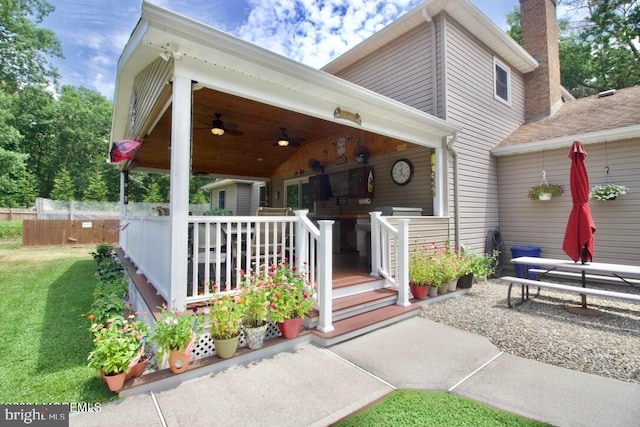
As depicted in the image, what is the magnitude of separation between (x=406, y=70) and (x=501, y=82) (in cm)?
317

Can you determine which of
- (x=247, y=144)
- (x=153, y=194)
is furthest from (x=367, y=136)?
(x=153, y=194)

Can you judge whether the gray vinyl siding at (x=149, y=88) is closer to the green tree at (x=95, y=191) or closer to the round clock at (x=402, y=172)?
the round clock at (x=402, y=172)

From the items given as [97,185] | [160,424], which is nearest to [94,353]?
[160,424]

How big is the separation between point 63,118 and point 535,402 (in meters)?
35.4

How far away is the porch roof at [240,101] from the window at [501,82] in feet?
11.6

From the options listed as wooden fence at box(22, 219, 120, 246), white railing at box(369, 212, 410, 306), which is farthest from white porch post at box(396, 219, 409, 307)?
wooden fence at box(22, 219, 120, 246)

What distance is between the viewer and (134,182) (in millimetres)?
26109

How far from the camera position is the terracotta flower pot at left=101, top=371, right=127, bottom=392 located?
2.23m

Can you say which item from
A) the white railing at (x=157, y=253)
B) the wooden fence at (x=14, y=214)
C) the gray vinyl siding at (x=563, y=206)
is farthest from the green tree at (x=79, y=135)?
the gray vinyl siding at (x=563, y=206)

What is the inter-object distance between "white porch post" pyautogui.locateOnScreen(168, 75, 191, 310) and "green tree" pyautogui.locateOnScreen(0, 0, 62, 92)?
18291mm

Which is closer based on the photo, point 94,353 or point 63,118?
point 94,353

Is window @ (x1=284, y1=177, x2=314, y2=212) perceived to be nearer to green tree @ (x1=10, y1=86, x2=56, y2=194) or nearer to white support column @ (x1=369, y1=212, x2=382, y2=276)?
white support column @ (x1=369, y1=212, x2=382, y2=276)

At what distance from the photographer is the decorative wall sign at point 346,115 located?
423 centimetres

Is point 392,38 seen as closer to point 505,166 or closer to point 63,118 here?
point 505,166
